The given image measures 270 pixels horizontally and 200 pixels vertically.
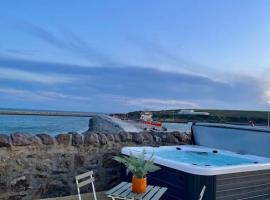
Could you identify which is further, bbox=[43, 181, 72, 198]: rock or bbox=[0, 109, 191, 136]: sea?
bbox=[0, 109, 191, 136]: sea

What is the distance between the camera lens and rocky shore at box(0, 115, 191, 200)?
12.7 ft

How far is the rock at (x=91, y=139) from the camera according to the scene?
4.49 metres

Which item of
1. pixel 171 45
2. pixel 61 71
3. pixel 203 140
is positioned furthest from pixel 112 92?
pixel 203 140

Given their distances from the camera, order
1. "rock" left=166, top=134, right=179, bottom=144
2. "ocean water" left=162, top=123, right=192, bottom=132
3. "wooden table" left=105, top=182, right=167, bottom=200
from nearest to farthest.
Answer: "wooden table" left=105, top=182, right=167, bottom=200, "rock" left=166, top=134, right=179, bottom=144, "ocean water" left=162, top=123, right=192, bottom=132

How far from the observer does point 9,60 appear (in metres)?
13.2

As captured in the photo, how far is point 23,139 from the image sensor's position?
157 inches

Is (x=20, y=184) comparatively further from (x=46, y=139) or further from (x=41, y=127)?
(x=41, y=127)

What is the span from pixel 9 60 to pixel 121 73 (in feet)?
16.5

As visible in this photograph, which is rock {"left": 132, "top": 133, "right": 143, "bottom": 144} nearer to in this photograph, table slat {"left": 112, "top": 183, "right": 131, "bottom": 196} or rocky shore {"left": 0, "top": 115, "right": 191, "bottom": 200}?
rocky shore {"left": 0, "top": 115, "right": 191, "bottom": 200}

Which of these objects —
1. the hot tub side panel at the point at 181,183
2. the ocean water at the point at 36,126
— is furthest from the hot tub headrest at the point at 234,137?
the ocean water at the point at 36,126

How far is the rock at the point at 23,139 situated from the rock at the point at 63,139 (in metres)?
0.30

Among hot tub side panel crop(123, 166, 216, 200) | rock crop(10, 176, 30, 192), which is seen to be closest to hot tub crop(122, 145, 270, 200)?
hot tub side panel crop(123, 166, 216, 200)

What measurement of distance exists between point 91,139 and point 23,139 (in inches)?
36.0

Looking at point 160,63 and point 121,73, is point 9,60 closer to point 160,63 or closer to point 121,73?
point 121,73
